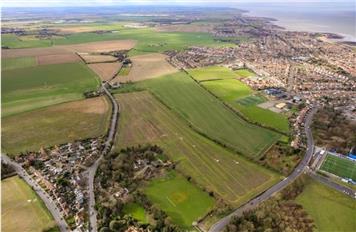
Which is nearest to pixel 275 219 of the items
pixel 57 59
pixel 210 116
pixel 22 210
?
pixel 22 210

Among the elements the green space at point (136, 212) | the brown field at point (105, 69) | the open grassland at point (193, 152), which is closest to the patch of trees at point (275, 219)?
the open grassland at point (193, 152)

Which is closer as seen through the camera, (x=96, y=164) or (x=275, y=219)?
(x=275, y=219)

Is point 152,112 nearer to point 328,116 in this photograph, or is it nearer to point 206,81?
point 206,81

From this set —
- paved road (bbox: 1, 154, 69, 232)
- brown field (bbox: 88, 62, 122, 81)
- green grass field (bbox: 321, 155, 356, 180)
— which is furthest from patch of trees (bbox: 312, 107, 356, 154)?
brown field (bbox: 88, 62, 122, 81)

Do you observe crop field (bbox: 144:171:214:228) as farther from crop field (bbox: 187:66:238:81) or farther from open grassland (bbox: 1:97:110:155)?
crop field (bbox: 187:66:238:81)

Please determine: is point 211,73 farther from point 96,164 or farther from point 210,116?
point 96,164

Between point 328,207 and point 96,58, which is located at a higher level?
point 96,58
